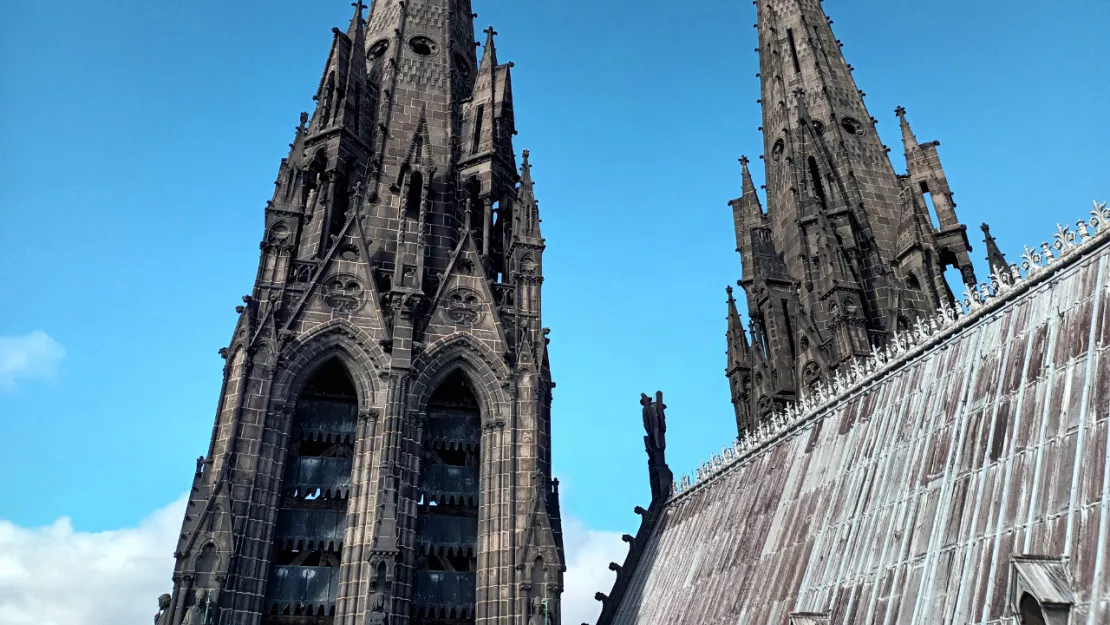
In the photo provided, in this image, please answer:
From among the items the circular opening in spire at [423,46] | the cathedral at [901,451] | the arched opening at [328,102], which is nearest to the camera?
the cathedral at [901,451]

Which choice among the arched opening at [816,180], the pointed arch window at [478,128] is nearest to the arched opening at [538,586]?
the pointed arch window at [478,128]

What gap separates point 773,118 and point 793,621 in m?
35.7

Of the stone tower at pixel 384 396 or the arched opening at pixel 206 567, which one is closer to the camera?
the arched opening at pixel 206 567

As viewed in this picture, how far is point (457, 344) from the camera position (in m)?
27.9

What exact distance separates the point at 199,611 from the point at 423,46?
22855 millimetres

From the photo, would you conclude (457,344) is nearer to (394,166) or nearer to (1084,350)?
(394,166)

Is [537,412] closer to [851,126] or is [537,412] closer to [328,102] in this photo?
[328,102]

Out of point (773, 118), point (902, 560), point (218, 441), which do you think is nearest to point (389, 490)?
point (218, 441)

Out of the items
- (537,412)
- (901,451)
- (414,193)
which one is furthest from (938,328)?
(414,193)

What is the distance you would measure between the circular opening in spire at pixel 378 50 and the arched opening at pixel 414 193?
6943 millimetres

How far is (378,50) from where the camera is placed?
119ft

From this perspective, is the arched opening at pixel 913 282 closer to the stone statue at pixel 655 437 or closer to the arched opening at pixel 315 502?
the stone statue at pixel 655 437

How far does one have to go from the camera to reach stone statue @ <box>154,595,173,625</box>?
72.2ft

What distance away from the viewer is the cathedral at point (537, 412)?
1528cm
